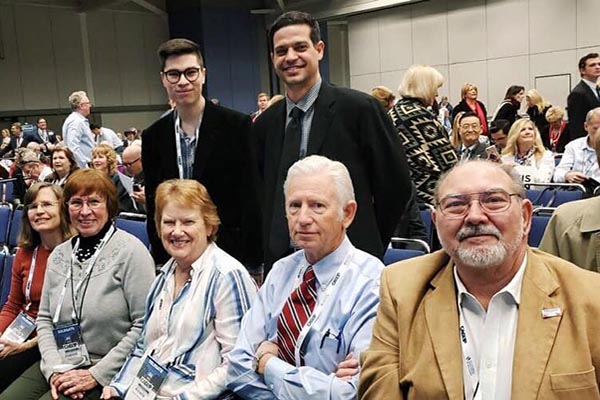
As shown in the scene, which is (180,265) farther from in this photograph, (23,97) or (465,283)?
(23,97)

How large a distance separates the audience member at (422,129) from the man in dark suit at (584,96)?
3232 millimetres

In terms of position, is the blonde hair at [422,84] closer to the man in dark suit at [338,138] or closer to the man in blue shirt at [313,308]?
the man in dark suit at [338,138]

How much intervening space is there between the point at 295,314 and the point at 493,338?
0.64 meters

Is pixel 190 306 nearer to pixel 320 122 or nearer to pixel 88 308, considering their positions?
pixel 88 308

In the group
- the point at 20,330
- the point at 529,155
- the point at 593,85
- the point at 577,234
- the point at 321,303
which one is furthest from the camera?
the point at 593,85

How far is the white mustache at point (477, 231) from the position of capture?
145 centimetres

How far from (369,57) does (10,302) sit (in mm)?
12884

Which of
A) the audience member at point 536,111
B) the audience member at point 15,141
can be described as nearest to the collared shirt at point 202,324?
the audience member at point 536,111

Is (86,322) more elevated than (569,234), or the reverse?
(569,234)

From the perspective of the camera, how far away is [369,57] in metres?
15.0

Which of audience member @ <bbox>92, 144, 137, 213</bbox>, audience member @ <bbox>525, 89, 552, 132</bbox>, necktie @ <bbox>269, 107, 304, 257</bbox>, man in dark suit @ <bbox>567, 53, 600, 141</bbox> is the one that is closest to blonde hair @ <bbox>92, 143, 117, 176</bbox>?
audience member @ <bbox>92, 144, 137, 213</bbox>

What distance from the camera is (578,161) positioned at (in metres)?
5.02

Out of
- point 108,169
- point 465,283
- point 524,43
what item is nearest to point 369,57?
point 524,43

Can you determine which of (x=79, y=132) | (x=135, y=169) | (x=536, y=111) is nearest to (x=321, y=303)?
(x=135, y=169)
